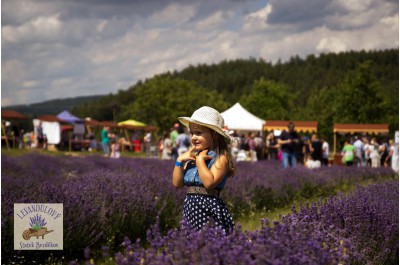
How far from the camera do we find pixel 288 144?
15062mm

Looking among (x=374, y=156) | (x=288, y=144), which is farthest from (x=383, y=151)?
(x=288, y=144)

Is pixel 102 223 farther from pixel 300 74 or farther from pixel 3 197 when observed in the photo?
pixel 300 74

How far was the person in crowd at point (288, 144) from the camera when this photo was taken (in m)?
14.8

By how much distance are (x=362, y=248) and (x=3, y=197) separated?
2867 millimetres

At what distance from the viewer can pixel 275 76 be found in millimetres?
166125

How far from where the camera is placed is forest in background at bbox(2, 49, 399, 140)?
2127 inches

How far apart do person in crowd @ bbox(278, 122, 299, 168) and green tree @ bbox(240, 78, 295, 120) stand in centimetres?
6550

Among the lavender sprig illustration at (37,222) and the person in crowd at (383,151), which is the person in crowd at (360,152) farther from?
the lavender sprig illustration at (37,222)

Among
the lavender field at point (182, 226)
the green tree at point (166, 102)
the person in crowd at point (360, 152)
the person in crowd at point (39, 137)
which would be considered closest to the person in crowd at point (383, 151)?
the person in crowd at point (360, 152)

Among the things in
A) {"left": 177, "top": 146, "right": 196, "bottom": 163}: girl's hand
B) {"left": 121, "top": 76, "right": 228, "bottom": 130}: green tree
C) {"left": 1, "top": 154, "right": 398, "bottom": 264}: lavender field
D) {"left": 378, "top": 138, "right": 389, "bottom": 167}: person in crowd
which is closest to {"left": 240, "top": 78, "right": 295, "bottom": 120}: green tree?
{"left": 121, "top": 76, "right": 228, "bottom": 130}: green tree

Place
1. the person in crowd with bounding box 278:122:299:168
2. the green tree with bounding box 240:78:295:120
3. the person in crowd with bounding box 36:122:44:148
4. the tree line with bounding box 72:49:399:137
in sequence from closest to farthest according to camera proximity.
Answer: the person in crowd with bounding box 278:122:299:168, the person in crowd with bounding box 36:122:44:148, the tree line with bounding box 72:49:399:137, the green tree with bounding box 240:78:295:120

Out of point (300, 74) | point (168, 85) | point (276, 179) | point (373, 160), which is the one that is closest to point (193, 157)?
point (276, 179)

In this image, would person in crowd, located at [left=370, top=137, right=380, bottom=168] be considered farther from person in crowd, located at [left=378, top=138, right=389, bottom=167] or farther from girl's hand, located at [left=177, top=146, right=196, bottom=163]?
girl's hand, located at [left=177, top=146, right=196, bottom=163]

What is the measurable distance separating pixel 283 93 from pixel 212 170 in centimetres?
8543
